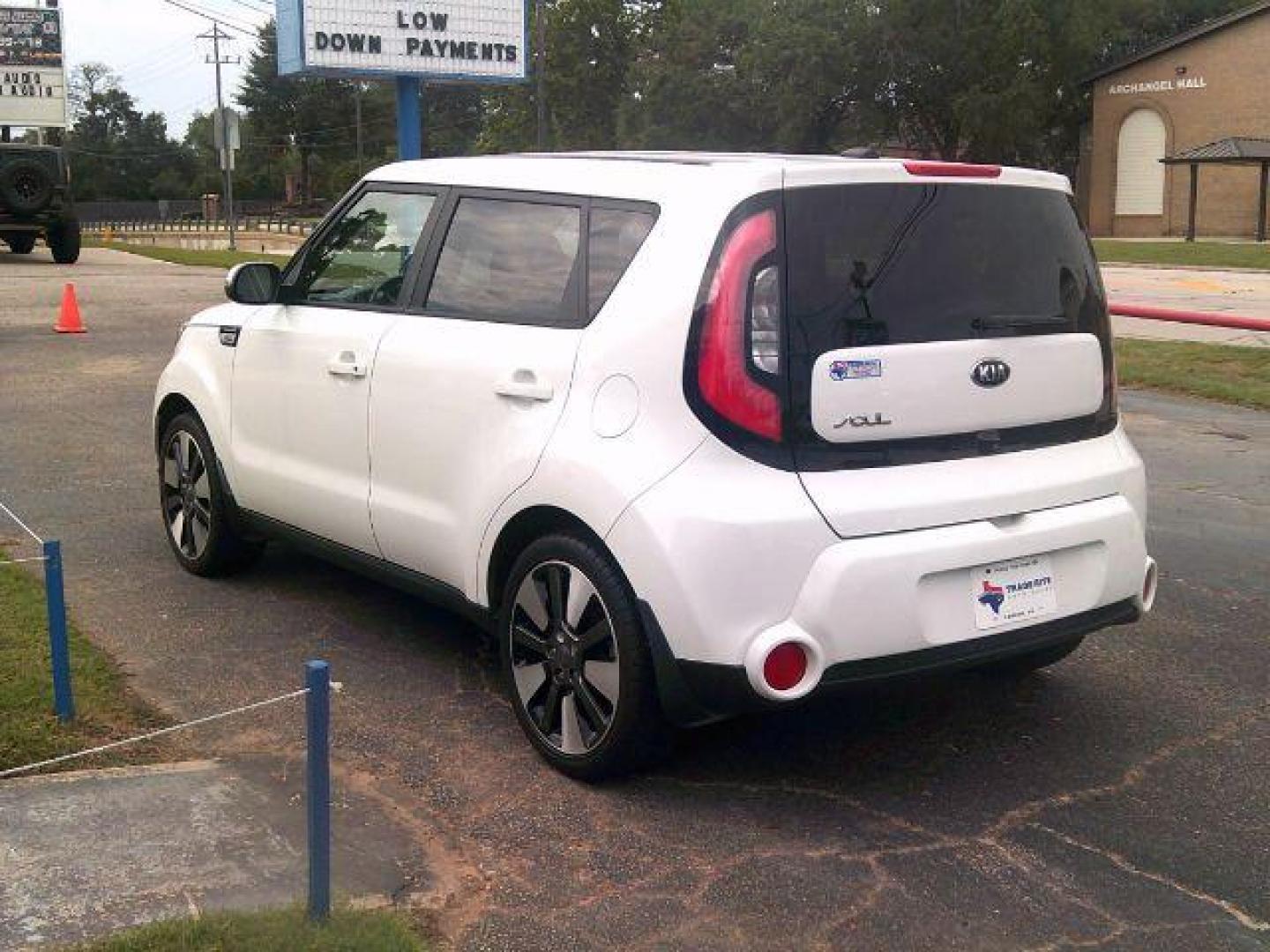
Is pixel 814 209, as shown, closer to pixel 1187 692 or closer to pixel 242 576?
pixel 1187 692

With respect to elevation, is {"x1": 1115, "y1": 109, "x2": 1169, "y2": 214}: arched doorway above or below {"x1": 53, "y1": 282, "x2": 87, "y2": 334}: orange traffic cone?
above

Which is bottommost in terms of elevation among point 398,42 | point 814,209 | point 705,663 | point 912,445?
point 705,663

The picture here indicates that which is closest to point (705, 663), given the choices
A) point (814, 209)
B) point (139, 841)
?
point (814, 209)

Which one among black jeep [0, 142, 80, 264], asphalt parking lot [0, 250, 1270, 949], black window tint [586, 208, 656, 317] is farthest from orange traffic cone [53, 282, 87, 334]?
black window tint [586, 208, 656, 317]

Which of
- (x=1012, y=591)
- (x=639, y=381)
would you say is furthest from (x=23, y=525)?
(x=1012, y=591)

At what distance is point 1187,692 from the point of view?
4.73 metres

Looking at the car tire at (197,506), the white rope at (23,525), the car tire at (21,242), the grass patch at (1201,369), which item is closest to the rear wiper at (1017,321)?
the car tire at (197,506)

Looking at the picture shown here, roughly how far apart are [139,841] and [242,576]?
2.63 meters

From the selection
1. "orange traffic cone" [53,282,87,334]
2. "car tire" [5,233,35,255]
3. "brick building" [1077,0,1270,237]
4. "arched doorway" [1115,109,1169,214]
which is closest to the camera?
"orange traffic cone" [53,282,87,334]

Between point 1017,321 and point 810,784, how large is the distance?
143cm

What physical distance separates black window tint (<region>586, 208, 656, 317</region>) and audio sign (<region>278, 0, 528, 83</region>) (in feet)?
62.7

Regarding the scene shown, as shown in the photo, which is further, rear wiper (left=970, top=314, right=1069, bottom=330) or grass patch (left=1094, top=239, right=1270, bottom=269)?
grass patch (left=1094, top=239, right=1270, bottom=269)

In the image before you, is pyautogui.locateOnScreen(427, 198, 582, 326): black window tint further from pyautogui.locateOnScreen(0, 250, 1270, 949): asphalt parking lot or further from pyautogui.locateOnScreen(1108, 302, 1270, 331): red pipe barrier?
pyautogui.locateOnScreen(1108, 302, 1270, 331): red pipe barrier

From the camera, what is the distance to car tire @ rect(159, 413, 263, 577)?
572 cm
